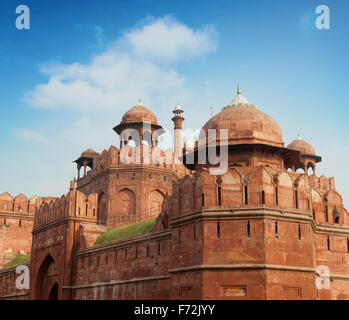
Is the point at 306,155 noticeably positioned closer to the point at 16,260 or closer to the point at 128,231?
the point at 128,231

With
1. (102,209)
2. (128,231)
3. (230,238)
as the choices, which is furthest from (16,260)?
(230,238)

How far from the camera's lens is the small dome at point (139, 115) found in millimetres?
33750

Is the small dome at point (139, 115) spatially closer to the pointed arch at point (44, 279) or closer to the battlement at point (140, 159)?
the battlement at point (140, 159)

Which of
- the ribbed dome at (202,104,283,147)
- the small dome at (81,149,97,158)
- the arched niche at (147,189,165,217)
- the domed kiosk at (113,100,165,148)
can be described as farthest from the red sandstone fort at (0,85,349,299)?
the small dome at (81,149,97,158)

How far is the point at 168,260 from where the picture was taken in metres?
18.6

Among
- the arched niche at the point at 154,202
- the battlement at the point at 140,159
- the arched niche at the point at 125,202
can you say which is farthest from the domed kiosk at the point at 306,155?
the arched niche at the point at 125,202

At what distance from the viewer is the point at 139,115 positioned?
3384cm

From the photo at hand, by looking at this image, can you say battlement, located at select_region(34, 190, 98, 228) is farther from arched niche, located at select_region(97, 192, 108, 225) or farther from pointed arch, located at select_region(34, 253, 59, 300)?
arched niche, located at select_region(97, 192, 108, 225)

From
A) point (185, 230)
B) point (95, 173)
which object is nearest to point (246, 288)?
point (185, 230)

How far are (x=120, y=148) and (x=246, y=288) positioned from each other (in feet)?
60.9

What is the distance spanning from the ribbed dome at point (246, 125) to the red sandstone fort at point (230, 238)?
1.4 inches

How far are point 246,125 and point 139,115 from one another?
53.3ft

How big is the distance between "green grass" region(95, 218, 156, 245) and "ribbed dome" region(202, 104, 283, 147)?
16.4 ft

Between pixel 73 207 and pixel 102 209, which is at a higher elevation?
pixel 102 209
